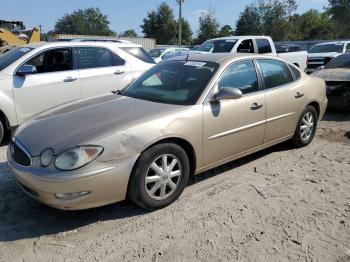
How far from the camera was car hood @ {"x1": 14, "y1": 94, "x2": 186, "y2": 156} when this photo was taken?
359 centimetres

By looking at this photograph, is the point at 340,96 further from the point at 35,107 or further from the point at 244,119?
the point at 35,107

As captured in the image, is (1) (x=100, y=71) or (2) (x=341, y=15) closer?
(1) (x=100, y=71)

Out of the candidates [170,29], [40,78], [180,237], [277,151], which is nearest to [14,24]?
[40,78]

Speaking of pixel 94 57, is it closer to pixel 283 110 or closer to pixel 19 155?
pixel 283 110

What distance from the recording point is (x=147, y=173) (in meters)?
3.80

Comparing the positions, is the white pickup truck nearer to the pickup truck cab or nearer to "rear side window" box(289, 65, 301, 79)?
the pickup truck cab

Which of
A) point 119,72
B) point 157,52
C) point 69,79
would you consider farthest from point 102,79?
point 157,52

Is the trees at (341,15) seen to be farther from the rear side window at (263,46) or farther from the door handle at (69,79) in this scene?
the door handle at (69,79)

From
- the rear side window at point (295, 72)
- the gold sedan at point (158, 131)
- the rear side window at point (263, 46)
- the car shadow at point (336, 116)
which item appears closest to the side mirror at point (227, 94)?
the gold sedan at point (158, 131)

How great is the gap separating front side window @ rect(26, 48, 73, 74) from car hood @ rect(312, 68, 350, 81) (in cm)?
563

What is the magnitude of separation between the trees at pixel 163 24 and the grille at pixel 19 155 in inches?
2440

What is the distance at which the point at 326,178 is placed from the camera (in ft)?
16.0

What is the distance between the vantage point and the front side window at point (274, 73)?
523 cm

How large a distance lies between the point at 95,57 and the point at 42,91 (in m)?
1.26
